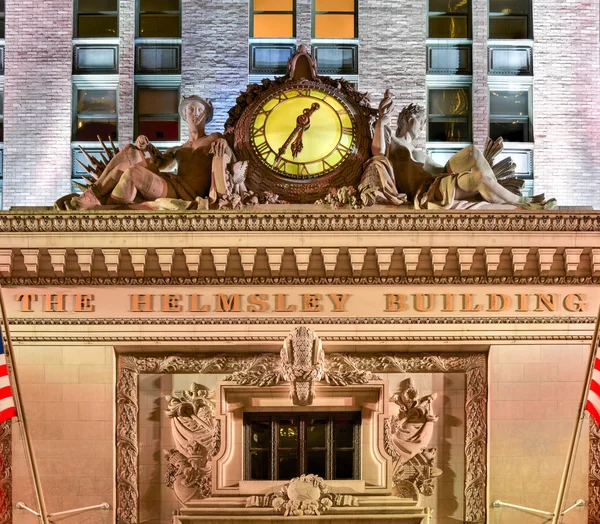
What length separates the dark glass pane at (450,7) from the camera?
2319cm

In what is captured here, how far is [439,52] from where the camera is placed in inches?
908

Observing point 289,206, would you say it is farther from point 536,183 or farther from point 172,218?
point 536,183

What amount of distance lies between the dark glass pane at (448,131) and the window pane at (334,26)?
2.58m

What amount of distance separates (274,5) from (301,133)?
390cm

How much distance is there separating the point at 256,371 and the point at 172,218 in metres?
3.15

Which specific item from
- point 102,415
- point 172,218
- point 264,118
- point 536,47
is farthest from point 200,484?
point 536,47

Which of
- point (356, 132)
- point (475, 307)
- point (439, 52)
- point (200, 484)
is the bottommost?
point (200, 484)

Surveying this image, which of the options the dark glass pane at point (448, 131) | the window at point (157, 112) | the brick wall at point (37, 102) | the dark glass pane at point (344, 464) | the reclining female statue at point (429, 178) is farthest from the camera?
the window at point (157, 112)

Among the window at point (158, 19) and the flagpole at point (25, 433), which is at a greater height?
the window at point (158, 19)

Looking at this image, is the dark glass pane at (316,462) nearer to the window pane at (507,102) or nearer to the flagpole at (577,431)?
the flagpole at (577,431)

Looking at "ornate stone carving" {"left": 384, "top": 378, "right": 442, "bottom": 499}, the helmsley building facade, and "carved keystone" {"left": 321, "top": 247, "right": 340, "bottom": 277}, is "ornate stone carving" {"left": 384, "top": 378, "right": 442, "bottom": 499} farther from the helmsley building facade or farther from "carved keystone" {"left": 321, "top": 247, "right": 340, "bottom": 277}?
"carved keystone" {"left": 321, "top": 247, "right": 340, "bottom": 277}

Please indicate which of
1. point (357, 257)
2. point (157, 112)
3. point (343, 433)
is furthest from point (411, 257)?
point (157, 112)

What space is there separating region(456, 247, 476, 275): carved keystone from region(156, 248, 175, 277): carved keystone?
16.7 ft

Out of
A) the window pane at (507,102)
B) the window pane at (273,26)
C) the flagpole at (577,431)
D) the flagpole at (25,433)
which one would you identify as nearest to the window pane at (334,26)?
the window pane at (273,26)
